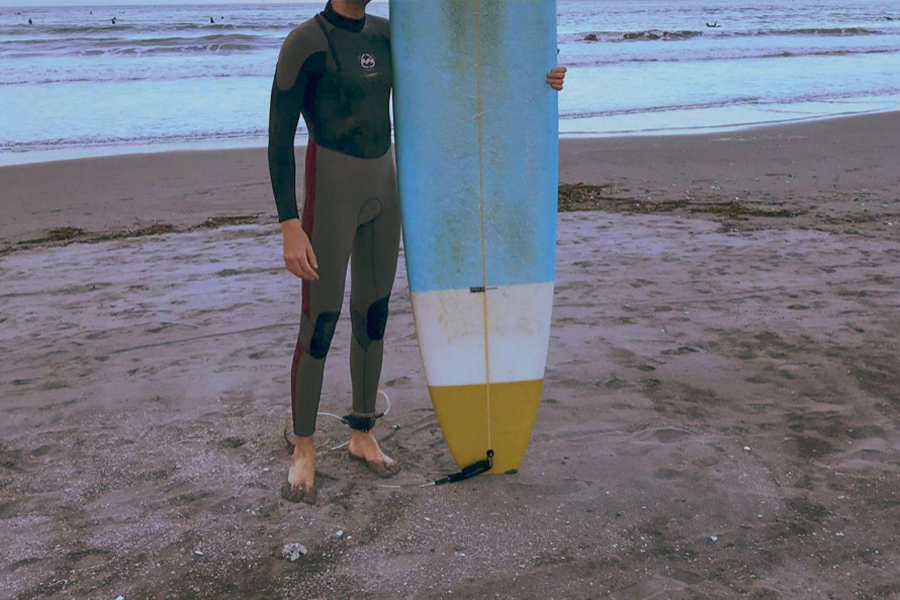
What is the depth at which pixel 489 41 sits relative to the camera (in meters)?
2.67

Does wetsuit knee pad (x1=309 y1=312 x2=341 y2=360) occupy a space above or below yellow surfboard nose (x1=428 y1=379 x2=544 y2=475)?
above

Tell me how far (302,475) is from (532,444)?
2.84ft

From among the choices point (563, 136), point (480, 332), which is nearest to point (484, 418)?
point (480, 332)

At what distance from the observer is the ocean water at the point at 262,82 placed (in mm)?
10680

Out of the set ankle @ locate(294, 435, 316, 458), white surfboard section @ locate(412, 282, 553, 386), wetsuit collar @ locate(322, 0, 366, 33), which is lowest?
ankle @ locate(294, 435, 316, 458)

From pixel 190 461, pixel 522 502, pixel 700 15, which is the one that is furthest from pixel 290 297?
pixel 700 15

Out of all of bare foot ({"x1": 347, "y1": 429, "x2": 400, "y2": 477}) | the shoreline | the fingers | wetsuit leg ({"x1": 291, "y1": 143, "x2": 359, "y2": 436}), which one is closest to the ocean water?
the shoreline

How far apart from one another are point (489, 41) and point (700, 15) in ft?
139

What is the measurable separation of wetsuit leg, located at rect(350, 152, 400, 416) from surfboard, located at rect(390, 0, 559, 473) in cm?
5

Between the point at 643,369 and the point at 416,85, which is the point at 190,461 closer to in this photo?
the point at 416,85

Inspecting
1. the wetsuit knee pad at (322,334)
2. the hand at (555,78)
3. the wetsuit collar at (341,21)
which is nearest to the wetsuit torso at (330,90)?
the wetsuit collar at (341,21)

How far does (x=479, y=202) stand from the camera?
8.97 ft

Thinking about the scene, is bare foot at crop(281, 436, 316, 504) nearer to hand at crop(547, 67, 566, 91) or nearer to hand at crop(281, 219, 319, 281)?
hand at crop(281, 219, 319, 281)

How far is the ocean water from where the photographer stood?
10.7 meters
